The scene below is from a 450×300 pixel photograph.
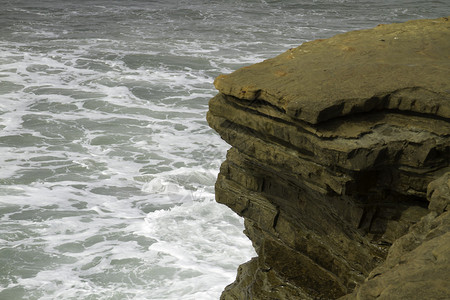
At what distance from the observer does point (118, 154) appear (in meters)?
9.80

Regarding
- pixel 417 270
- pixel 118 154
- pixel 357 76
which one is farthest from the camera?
pixel 118 154

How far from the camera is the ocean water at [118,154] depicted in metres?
6.61

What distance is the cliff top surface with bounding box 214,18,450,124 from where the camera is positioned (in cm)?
361

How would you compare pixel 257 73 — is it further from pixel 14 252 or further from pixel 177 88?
pixel 177 88

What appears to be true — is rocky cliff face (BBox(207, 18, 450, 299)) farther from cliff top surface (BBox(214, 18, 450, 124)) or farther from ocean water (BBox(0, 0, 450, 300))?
ocean water (BBox(0, 0, 450, 300))

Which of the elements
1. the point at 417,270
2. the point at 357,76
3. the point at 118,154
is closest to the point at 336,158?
the point at 357,76

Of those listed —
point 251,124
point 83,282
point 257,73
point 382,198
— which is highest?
point 257,73

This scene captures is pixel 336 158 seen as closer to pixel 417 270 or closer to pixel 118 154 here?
pixel 417 270

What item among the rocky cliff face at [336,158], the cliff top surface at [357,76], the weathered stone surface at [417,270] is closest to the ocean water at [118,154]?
the rocky cliff face at [336,158]

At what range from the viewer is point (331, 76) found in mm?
4004

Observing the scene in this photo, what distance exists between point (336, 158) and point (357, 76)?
2.44 feet

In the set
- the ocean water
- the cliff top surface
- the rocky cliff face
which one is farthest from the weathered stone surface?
the ocean water

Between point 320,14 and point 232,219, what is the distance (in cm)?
1642

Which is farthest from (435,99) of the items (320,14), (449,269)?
(320,14)
